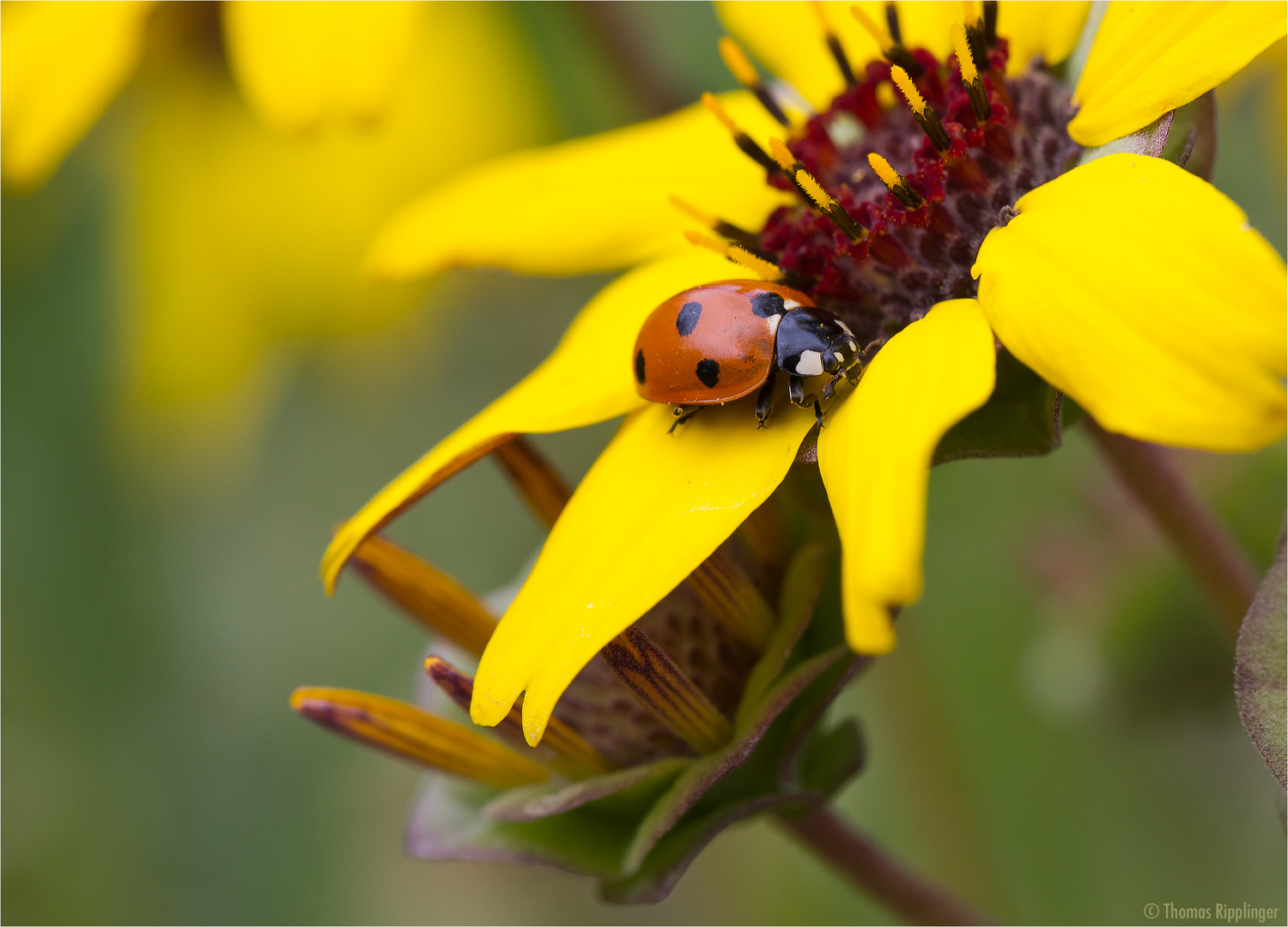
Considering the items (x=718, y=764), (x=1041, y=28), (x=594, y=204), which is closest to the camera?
(x=718, y=764)

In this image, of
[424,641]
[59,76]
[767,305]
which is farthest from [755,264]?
[424,641]

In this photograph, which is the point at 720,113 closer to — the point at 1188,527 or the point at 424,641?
the point at 1188,527

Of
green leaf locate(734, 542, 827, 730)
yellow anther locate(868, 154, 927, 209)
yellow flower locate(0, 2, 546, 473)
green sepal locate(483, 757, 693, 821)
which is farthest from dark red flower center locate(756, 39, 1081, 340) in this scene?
yellow flower locate(0, 2, 546, 473)

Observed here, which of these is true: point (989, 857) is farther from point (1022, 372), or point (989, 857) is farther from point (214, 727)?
point (214, 727)

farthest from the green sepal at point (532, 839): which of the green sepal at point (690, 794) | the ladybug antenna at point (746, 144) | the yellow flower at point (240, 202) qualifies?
the yellow flower at point (240, 202)

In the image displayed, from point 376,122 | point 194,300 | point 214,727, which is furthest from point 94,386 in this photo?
point 376,122

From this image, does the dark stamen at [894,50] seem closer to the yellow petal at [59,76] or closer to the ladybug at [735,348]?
the ladybug at [735,348]
